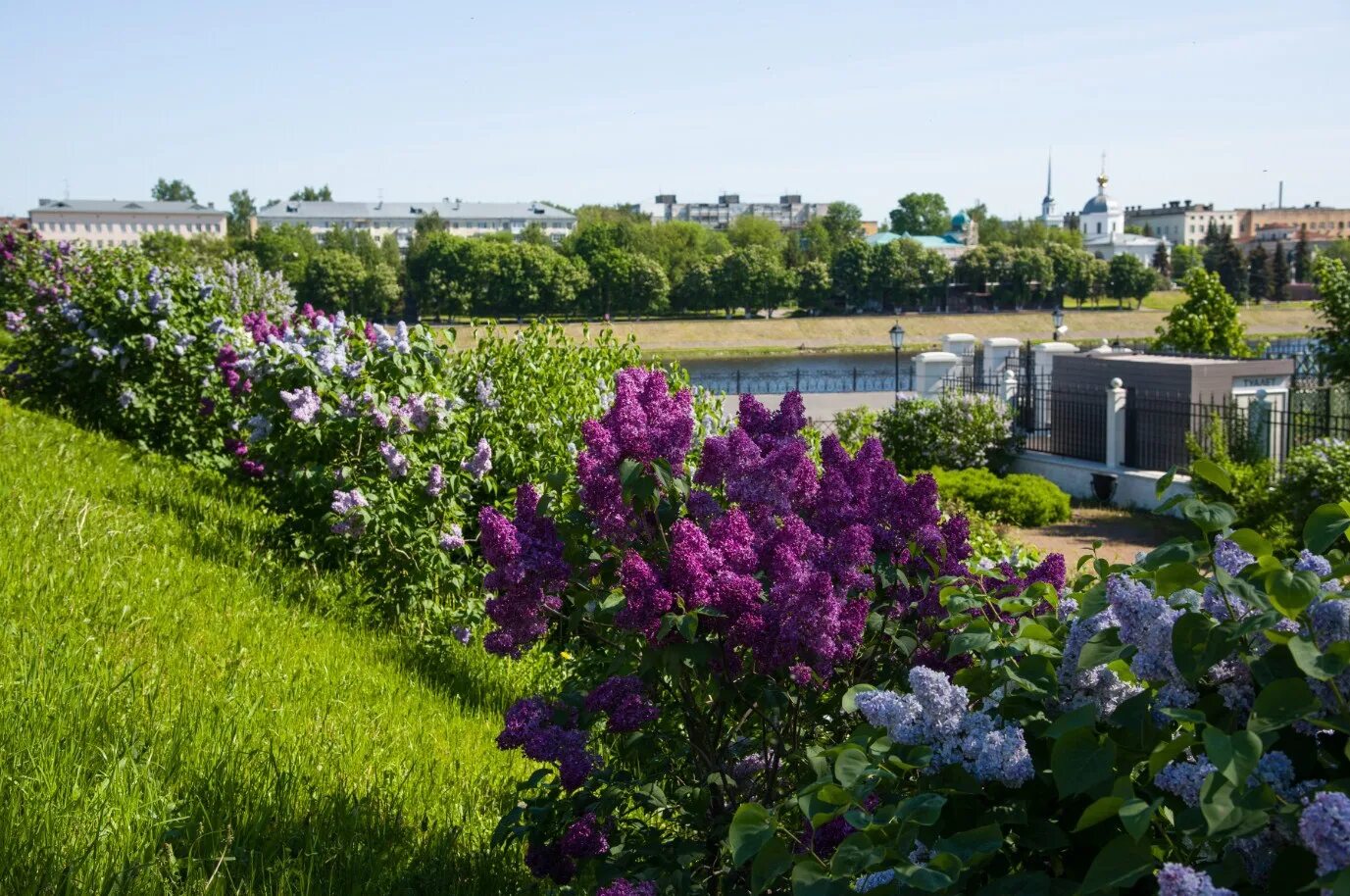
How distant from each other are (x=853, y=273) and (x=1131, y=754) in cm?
9700

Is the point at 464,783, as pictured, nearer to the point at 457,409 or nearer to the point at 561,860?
the point at 561,860

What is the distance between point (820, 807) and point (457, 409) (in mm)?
5039

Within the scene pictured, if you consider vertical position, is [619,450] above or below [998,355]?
above

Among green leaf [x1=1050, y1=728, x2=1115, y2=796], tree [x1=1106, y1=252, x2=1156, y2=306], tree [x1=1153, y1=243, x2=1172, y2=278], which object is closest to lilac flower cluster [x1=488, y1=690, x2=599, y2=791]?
green leaf [x1=1050, y1=728, x2=1115, y2=796]

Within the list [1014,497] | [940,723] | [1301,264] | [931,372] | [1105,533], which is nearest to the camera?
[940,723]

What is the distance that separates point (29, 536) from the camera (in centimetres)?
509

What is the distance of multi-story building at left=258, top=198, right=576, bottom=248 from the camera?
510ft

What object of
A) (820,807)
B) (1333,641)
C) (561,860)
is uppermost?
(1333,641)

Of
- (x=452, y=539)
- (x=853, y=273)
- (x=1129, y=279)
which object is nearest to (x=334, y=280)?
(x=853, y=273)

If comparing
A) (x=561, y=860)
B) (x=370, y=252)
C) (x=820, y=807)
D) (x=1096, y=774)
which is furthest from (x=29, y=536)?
(x=370, y=252)

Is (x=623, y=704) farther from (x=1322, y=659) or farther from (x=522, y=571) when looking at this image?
(x=1322, y=659)

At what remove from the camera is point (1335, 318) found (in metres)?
16.4

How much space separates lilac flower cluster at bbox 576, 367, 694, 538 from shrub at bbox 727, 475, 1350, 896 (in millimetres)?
689

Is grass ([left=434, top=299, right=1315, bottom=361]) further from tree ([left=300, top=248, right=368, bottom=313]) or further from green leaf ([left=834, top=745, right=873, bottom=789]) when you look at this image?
green leaf ([left=834, top=745, right=873, bottom=789])
